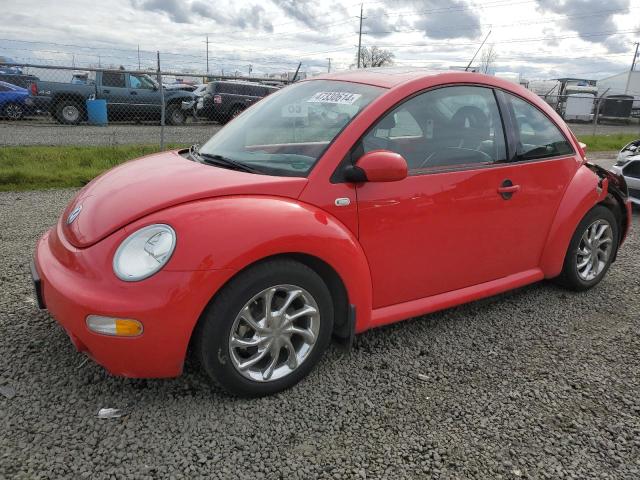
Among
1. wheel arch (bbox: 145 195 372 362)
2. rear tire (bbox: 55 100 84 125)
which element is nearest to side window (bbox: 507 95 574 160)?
wheel arch (bbox: 145 195 372 362)

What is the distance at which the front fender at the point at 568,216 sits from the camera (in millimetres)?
3750

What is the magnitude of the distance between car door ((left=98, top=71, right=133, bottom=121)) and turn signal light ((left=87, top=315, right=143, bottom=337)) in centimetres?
1573

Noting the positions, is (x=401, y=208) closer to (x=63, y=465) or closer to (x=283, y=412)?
(x=283, y=412)

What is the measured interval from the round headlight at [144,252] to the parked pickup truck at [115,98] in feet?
48.5

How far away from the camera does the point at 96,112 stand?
1541 centimetres

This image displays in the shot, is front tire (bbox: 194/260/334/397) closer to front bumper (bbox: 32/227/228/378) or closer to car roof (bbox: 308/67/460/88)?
front bumper (bbox: 32/227/228/378)

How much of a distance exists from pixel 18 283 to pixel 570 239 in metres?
4.04

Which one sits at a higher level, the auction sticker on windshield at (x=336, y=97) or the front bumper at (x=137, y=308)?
the auction sticker on windshield at (x=336, y=97)

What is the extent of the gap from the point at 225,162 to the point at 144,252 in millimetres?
882

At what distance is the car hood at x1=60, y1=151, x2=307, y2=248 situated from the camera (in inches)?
98.5

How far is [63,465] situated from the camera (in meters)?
2.14

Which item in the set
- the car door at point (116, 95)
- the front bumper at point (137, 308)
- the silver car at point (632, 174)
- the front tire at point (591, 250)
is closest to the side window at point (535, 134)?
the front tire at point (591, 250)

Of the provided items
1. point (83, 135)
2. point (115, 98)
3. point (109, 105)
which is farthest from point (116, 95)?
point (83, 135)

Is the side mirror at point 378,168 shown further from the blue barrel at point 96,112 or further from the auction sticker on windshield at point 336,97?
the blue barrel at point 96,112
